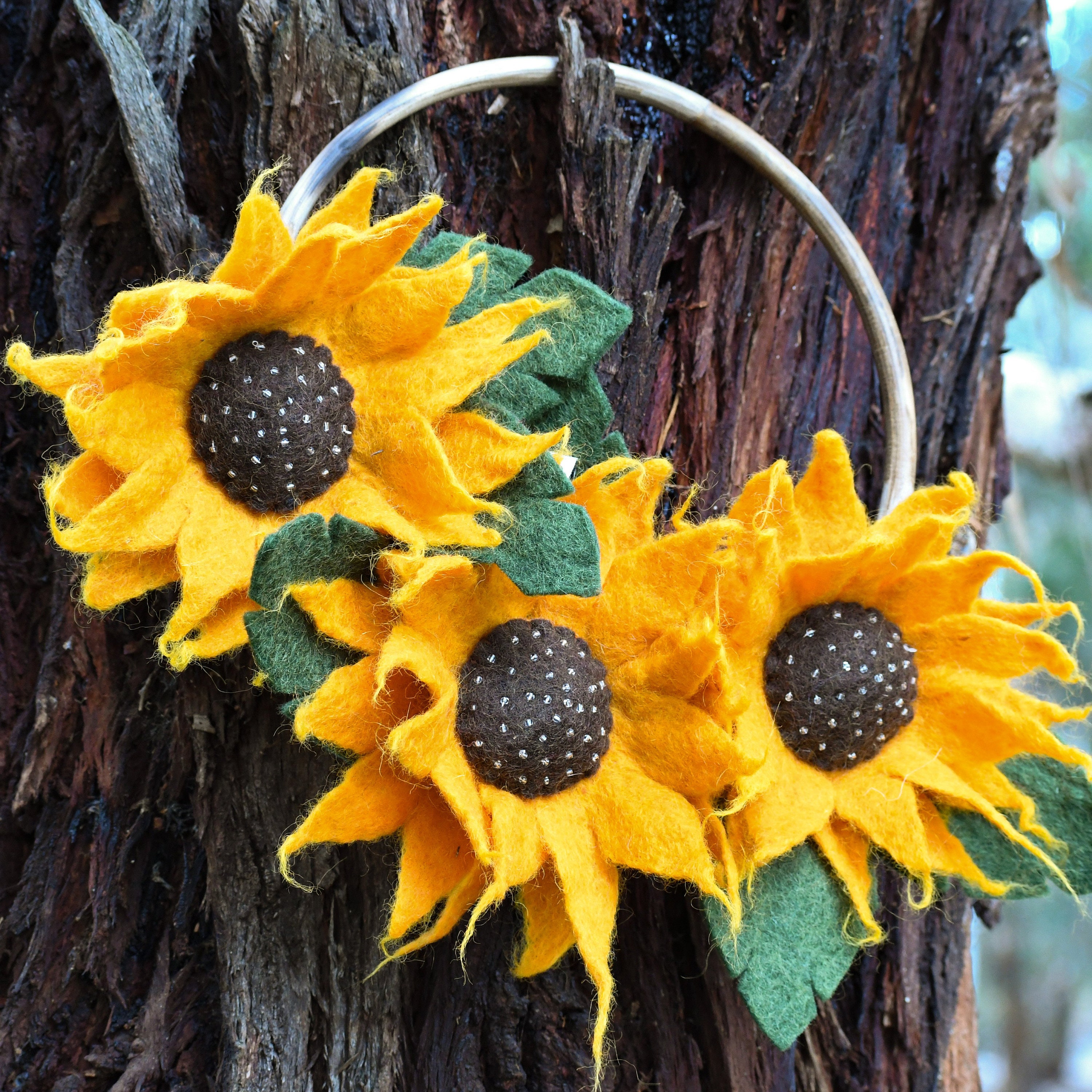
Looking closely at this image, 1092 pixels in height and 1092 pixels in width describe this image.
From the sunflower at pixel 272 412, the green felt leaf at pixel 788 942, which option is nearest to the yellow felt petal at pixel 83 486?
the sunflower at pixel 272 412

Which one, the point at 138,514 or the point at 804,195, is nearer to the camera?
the point at 138,514

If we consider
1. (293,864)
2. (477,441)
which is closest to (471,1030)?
(293,864)

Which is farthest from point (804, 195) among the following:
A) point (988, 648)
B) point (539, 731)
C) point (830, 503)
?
point (539, 731)

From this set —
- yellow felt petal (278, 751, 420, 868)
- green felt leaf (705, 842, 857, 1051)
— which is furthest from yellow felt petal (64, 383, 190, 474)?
green felt leaf (705, 842, 857, 1051)

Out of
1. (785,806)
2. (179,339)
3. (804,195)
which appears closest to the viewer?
(179,339)

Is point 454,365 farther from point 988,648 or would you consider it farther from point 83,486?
point 988,648

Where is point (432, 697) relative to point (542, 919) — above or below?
above
